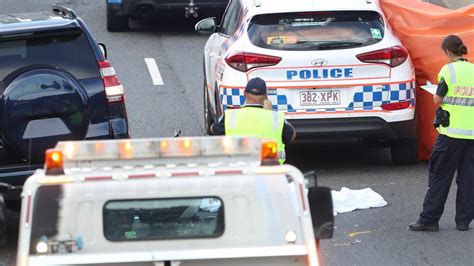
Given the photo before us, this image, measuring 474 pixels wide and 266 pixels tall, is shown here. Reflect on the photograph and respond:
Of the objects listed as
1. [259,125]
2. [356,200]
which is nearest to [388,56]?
[356,200]

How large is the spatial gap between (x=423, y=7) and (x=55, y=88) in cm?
499

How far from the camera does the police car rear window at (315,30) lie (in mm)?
10234

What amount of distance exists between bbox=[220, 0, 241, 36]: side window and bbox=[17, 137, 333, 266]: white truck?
6.17 m

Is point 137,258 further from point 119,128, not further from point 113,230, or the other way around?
point 119,128

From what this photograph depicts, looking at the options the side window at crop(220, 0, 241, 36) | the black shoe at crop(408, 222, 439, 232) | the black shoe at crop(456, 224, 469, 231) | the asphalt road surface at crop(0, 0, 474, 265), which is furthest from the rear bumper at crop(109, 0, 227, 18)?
the black shoe at crop(456, 224, 469, 231)

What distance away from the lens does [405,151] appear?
10703 mm

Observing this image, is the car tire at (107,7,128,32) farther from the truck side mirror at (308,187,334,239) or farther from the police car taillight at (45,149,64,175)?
the police car taillight at (45,149,64,175)

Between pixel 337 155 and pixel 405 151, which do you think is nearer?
pixel 405 151

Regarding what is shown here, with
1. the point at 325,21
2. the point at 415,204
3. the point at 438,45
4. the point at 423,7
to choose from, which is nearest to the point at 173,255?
the point at 415,204

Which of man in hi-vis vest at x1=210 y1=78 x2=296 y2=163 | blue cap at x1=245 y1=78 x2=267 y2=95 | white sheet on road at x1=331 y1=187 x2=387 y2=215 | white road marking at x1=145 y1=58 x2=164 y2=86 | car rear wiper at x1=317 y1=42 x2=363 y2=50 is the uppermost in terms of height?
blue cap at x1=245 y1=78 x2=267 y2=95

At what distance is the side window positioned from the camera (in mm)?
11055

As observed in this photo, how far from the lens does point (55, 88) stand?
777cm

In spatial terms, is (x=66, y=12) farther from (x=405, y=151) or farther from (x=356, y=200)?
(x=405, y=151)

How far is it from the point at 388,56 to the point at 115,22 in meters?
9.35
